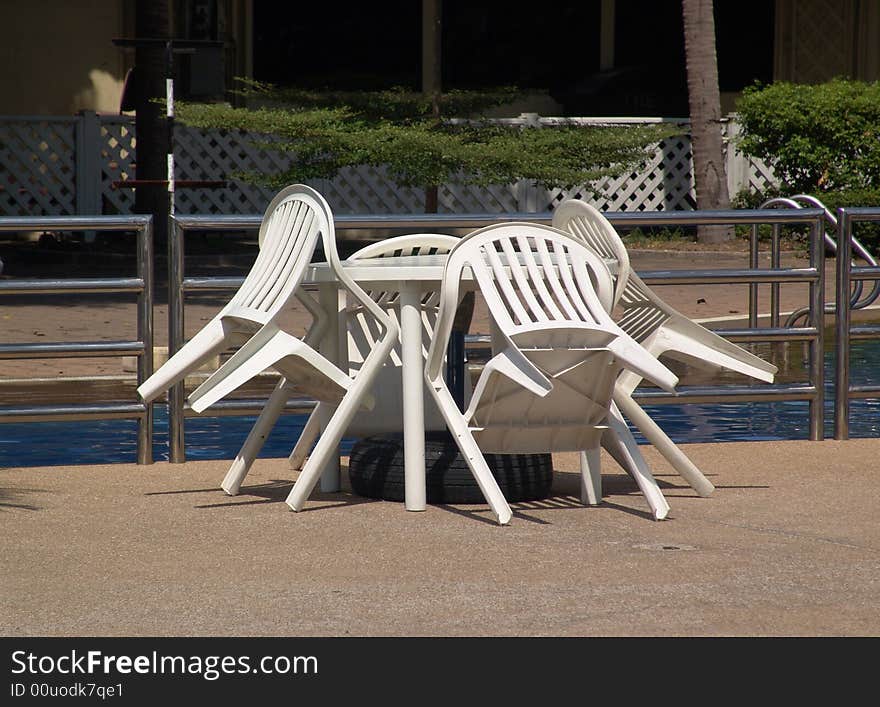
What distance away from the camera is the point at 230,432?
9.00 meters

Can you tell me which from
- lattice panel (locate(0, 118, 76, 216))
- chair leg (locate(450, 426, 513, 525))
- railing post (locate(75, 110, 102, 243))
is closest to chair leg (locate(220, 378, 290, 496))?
chair leg (locate(450, 426, 513, 525))

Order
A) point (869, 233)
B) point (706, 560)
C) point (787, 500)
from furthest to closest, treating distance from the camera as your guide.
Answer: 1. point (869, 233)
2. point (787, 500)
3. point (706, 560)

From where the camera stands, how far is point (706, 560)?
481cm

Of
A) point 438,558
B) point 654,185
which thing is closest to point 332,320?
point 438,558

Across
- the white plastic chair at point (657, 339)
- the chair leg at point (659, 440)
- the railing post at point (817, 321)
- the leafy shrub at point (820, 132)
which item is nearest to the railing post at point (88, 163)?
the leafy shrub at point (820, 132)

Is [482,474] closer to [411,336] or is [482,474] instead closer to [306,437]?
[411,336]

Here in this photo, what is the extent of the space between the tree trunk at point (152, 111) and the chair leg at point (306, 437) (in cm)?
1107

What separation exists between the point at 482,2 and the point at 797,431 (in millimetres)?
17466

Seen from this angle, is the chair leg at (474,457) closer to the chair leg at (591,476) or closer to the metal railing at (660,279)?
the chair leg at (591,476)

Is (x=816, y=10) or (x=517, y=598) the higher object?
(x=816, y=10)

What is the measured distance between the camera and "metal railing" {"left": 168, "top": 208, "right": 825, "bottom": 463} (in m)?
6.59

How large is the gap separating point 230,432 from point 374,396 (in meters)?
3.19
